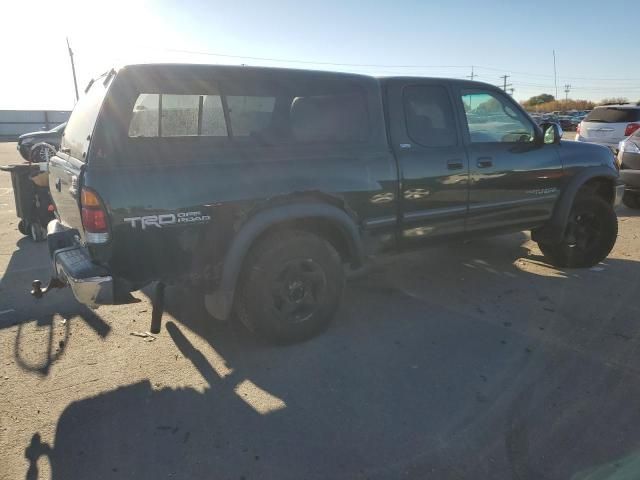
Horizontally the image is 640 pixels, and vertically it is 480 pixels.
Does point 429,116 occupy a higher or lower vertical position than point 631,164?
higher

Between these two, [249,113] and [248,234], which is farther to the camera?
[249,113]

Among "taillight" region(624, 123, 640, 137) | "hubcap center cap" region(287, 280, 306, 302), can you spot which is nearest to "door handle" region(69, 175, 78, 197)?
"hubcap center cap" region(287, 280, 306, 302)

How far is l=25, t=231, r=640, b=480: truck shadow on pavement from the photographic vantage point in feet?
8.36

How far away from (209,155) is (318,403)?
172 cm

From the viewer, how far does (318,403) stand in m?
3.08

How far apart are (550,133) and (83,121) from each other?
4.26 metres

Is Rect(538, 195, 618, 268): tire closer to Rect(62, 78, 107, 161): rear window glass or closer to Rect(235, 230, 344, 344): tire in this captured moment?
Rect(235, 230, 344, 344): tire

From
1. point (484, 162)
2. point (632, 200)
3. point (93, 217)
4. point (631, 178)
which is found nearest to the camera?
point (93, 217)

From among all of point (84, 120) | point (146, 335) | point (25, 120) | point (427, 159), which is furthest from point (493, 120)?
point (25, 120)

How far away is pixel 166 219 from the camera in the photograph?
10.3 ft

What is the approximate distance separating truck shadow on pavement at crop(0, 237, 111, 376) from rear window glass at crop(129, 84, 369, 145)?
181cm

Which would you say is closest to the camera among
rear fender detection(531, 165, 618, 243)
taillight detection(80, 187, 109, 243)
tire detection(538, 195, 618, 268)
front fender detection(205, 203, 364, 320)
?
taillight detection(80, 187, 109, 243)

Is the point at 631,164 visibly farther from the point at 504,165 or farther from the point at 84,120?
the point at 84,120

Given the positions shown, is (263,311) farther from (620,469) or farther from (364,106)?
(620,469)
